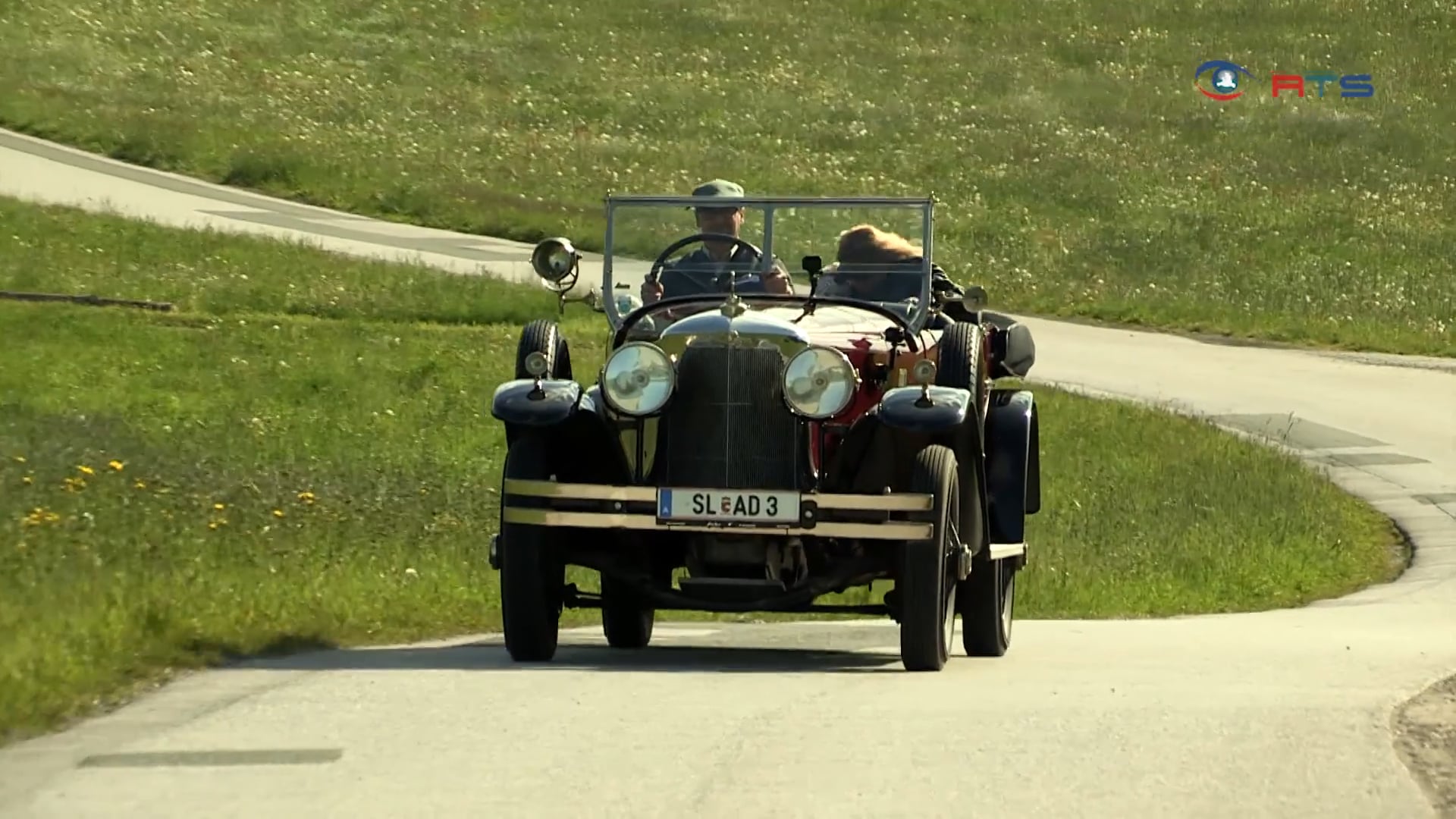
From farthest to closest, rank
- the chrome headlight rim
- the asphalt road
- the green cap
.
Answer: the green cap, the chrome headlight rim, the asphalt road

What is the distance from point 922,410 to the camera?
9.62m

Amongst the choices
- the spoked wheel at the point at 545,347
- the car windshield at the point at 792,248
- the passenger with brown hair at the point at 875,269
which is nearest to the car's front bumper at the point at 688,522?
the spoked wheel at the point at 545,347

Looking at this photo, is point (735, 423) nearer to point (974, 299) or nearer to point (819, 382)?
point (819, 382)

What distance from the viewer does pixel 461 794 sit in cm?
650

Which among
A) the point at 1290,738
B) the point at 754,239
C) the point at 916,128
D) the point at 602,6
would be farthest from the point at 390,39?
the point at 1290,738

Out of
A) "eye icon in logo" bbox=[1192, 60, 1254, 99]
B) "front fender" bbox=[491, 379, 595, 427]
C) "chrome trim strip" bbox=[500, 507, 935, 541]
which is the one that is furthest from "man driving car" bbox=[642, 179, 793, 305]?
"eye icon in logo" bbox=[1192, 60, 1254, 99]

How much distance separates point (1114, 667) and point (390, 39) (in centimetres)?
4272

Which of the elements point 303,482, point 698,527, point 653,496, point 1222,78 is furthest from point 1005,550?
point 1222,78

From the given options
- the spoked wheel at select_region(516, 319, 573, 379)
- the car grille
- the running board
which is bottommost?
the running board

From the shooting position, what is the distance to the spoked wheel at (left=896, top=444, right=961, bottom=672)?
9.41 m

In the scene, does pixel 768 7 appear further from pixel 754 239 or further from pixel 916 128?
pixel 754 239

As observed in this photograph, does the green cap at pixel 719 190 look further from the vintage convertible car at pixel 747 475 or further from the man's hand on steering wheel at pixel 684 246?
the vintage convertible car at pixel 747 475

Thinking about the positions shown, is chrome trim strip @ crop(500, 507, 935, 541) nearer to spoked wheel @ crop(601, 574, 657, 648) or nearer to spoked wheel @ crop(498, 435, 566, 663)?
spoked wheel @ crop(498, 435, 566, 663)

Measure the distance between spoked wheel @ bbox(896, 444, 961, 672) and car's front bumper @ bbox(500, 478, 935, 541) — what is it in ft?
0.21
